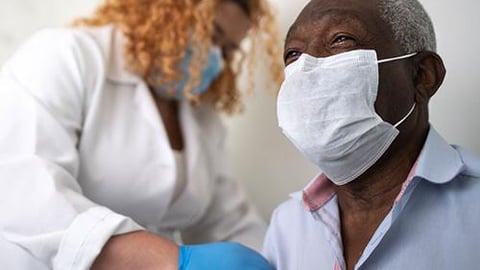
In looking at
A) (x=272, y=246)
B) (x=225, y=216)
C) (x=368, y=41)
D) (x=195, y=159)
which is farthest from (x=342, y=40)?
(x=225, y=216)

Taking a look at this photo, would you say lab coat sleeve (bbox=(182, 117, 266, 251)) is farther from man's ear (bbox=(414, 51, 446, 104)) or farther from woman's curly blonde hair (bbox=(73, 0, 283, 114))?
man's ear (bbox=(414, 51, 446, 104))

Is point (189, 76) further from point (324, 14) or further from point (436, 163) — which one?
point (436, 163)

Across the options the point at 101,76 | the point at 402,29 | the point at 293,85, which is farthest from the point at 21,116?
the point at 402,29

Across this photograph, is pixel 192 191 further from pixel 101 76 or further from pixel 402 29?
pixel 402 29

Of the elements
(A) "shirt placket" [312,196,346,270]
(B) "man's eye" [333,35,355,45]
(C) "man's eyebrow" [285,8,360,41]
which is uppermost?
(C) "man's eyebrow" [285,8,360,41]

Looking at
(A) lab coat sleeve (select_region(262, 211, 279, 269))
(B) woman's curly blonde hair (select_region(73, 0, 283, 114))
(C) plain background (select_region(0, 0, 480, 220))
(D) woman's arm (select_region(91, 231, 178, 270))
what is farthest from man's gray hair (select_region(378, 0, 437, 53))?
(B) woman's curly blonde hair (select_region(73, 0, 283, 114))

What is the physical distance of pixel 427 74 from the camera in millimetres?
752

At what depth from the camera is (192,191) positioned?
1347 millimetres

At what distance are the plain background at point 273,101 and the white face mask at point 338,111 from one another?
0.30 m

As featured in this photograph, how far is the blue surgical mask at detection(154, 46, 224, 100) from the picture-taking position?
1326 mm

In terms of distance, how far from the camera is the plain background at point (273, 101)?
962 mm

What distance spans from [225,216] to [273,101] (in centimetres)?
37

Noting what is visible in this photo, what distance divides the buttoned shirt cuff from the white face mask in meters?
0.35

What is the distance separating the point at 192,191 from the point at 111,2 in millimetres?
564
